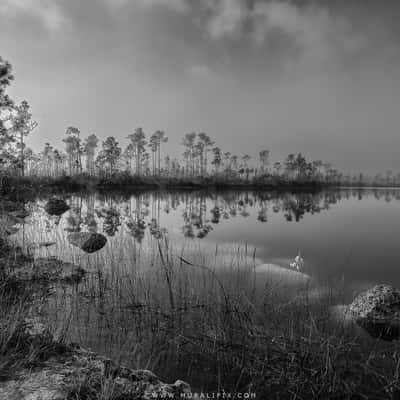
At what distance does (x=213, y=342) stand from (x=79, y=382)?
5.22ft

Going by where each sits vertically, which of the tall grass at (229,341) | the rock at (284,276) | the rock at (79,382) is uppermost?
the rock at (79,382)

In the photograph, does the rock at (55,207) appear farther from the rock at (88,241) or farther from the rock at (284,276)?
the rock at (284,276)

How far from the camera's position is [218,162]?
71875 millimetres

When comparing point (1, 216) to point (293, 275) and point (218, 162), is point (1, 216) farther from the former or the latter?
point (218, 162)

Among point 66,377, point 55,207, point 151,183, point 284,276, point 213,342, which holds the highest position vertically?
point 151,183

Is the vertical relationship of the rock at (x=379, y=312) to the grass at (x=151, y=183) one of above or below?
below

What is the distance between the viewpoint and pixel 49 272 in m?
5.33

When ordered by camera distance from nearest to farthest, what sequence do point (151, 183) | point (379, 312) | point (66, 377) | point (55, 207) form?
point (66, 377), point (379, 312), point (55, 207), point (151, 183)

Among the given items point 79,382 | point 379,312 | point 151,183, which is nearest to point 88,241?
point 79,382

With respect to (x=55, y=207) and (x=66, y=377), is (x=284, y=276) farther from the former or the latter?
(x=55, y=207)

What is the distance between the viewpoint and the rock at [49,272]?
500 centimetres

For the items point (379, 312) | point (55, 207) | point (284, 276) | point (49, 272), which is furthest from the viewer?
point (55, 207)

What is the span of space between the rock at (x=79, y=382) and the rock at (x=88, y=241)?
5781mm

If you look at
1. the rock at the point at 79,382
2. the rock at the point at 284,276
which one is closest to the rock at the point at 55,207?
the rock at the point at 284,276
